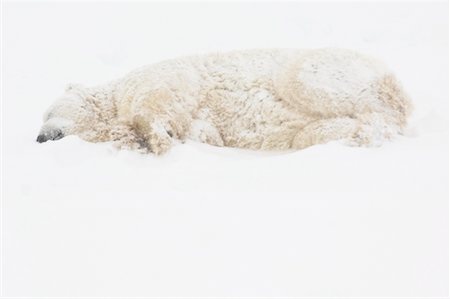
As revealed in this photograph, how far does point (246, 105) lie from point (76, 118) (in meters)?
1.52

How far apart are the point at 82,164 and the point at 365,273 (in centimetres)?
254

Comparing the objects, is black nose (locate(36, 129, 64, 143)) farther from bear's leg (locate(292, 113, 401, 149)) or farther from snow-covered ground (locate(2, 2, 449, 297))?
bear's leg (locate(292, 113, 401, 149))

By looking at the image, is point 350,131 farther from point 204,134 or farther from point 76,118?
point 76,118

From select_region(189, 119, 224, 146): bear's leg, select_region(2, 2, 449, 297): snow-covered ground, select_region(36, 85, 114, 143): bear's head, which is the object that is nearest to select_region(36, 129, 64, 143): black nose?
select_region(36, 85, 114, 143): bear's head

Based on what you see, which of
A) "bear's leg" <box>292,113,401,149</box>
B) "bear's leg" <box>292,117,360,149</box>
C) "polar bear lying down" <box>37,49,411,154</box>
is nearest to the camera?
"bear's leg" <box>292,113,401,149</box>

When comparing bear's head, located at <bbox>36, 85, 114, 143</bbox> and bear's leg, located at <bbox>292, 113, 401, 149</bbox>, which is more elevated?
bear's head, located at <bbox>36, 85, 114, 143</bbox>

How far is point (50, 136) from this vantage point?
5.34 meters

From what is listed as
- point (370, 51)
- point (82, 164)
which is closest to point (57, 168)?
point (82, 164)

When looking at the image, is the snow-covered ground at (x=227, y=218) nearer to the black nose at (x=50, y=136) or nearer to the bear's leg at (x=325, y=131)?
the black nose at (x=50, y=136)

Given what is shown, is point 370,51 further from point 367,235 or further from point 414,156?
point 367,235

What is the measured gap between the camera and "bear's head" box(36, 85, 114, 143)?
5.39m

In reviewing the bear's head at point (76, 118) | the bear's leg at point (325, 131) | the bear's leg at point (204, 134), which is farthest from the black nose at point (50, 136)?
the bear's leg at point (325, 131)

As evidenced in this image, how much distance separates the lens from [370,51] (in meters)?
10.0

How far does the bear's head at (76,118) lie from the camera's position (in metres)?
5.39
